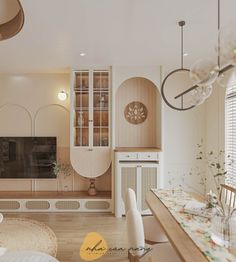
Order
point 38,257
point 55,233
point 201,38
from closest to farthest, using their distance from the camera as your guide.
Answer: point 38,257 < point 201,38 < point 55,233

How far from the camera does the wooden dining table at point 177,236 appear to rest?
1.58 metres

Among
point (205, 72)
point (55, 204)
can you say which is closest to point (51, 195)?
point (55, 204)

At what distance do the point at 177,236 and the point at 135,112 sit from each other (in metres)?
3.40

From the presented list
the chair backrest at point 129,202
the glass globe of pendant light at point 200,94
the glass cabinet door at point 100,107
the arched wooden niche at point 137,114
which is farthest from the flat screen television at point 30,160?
the glass globe of pendant light at point 200,94

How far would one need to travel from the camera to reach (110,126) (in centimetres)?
462

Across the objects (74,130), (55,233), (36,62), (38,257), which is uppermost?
(36,62)

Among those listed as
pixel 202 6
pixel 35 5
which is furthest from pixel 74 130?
pixel 202 6

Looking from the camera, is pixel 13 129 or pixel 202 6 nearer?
pixel 202 6

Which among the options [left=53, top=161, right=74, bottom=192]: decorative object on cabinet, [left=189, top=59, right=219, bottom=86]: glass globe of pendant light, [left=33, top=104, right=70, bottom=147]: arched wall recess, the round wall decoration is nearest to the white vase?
[left=189, top=59, right=219, bottom=86]: glass globe of pendant light

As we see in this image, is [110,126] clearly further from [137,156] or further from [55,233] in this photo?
[55,233]

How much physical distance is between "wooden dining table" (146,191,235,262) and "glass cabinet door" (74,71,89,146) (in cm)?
235

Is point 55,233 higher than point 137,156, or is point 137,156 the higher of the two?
point 137,156

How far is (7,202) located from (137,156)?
8.16ft

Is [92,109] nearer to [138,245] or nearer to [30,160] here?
[30,160]
